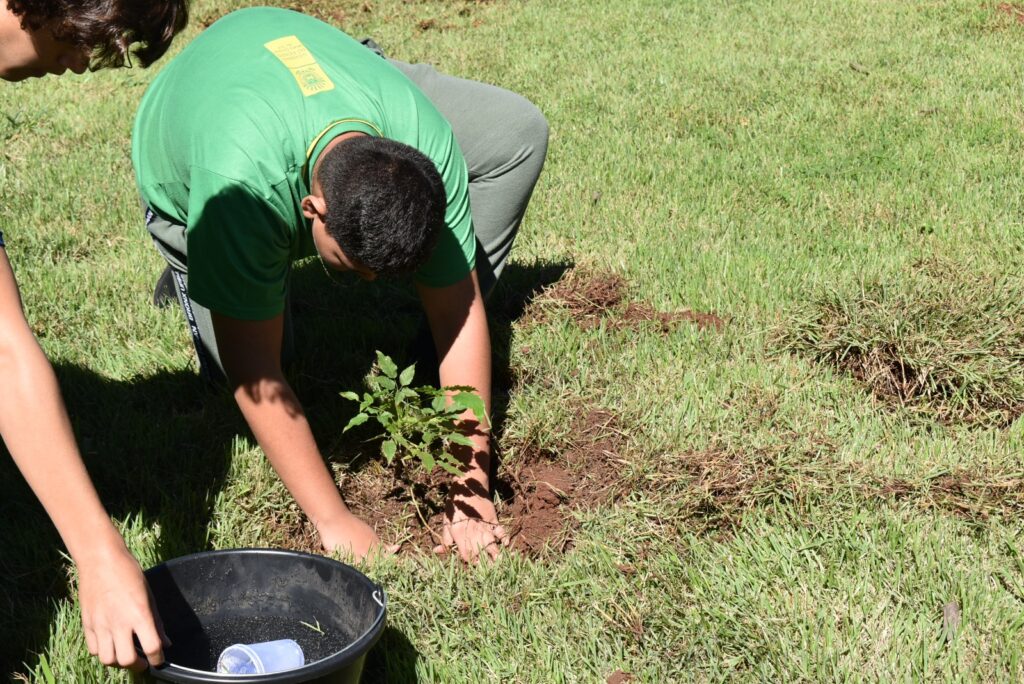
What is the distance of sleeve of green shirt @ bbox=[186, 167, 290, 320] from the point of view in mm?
2395

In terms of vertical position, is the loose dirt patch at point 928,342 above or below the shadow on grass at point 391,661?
below

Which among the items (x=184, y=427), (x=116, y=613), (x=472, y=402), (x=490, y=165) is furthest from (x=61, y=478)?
(x=490, y=165)

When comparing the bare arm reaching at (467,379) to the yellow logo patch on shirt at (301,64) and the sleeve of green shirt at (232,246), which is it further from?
the yellow logo patch on shirt at (301,64)

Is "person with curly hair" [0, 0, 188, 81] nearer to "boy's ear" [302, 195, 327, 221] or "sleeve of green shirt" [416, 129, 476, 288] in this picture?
"boy's ear" [302, 195, 327, 221]

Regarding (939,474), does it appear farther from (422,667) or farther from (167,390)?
(167,390)

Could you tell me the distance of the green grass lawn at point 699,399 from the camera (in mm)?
2447

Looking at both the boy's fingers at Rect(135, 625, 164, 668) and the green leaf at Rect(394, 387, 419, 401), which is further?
the green leaf at Rect(394, 387, 419, 401)

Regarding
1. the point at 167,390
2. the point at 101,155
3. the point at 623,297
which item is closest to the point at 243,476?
the point at 167,390

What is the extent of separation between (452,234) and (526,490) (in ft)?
2.79

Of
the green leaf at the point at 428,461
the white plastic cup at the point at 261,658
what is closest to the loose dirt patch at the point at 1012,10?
the green leaf at the point at 428,461

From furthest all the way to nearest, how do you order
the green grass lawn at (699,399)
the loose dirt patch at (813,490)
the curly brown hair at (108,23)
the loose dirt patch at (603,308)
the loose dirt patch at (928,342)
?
the loose dirt patch at (603,308) → the loose dirt patch at (928,342) → the loose dirt patch at (813,490) → the green grass lawn at (699,399) → the curly brown hair at (108,23)

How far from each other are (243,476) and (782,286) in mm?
2108

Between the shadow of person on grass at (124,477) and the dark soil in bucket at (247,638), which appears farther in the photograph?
the shadow of person on grass at (124,477)

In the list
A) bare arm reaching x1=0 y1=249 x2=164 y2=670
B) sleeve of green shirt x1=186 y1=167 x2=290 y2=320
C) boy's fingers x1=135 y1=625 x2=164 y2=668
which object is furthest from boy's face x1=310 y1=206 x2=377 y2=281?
boy's fingers x1=135 y1=625 x2=164 y2=668
